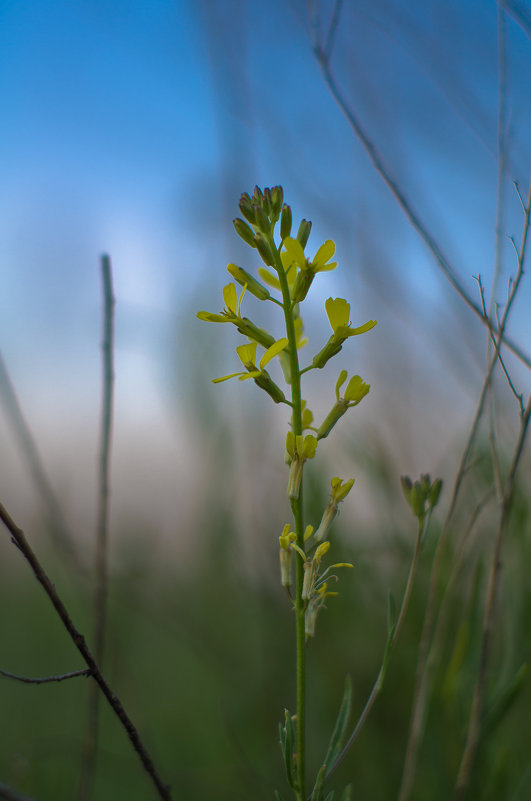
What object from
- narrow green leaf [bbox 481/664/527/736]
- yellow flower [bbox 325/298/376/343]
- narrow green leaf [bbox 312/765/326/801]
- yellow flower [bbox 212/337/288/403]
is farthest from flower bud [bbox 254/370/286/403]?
narrow green leaf [bbox 481/664/527/736]

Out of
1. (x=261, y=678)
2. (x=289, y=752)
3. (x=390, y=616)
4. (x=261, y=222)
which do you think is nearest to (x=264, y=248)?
(x=261, y=222)

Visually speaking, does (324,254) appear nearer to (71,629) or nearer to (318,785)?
(71,629)

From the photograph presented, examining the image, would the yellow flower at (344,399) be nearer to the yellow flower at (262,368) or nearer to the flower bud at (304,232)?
the yellow flower at (262,368)

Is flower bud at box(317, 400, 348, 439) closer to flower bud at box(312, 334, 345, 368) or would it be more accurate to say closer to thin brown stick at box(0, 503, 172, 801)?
flower bud at box(312, 334, 345, 368)

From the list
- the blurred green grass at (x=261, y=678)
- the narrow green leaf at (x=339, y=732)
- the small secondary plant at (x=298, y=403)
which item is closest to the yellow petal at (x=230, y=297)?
the small secondary plant at (x=298, y=403)

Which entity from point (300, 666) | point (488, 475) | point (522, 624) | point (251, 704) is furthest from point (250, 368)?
point (251, 704)

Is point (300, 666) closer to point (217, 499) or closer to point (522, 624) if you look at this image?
point (522, 624)

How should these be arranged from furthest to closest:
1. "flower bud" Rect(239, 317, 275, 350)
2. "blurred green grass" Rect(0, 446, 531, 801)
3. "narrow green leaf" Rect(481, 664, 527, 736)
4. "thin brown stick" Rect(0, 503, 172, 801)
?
"blurred green grass" Rect(0, 446, 531, 801), "narrow green leaf" Rect(481, 664, 527, 736), "flower bud" Rect(239, 317, 275, 350), "thin brown stick" Rect(0, 503, 172, 801)
